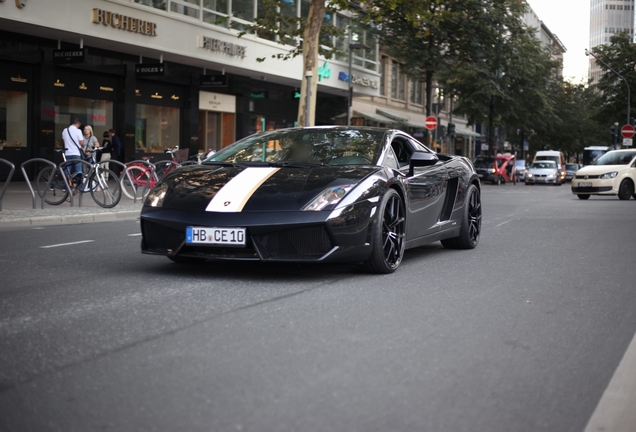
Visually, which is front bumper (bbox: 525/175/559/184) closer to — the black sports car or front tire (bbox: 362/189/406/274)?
the black sports car

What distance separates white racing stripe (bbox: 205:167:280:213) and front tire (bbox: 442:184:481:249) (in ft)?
9.76

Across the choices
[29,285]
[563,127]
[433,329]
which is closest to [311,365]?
[433,329]

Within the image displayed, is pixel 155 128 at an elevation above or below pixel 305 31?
below

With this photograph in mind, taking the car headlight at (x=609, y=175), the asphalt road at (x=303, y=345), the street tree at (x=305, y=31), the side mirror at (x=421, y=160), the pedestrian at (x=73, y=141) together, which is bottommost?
the asphalt road at (x=303, y=345)

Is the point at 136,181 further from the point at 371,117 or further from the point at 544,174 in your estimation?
the point at 544,174

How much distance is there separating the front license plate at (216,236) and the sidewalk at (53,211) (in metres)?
6.69

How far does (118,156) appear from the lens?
1077 inches

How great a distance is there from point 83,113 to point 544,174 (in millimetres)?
29316

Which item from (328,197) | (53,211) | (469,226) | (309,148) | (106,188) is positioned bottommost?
(53,211)

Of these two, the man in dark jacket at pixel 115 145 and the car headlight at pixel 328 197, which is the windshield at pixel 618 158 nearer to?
the man in dark jacket at pixel 115 145

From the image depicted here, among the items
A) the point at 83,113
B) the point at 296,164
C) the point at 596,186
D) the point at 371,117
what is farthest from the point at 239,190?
the point at 371,117

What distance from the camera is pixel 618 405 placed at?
3.74 meters

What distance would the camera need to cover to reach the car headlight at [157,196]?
22.9 ft

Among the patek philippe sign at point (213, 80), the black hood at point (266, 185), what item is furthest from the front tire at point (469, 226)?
the patek philippe sign at point (213, 80)
